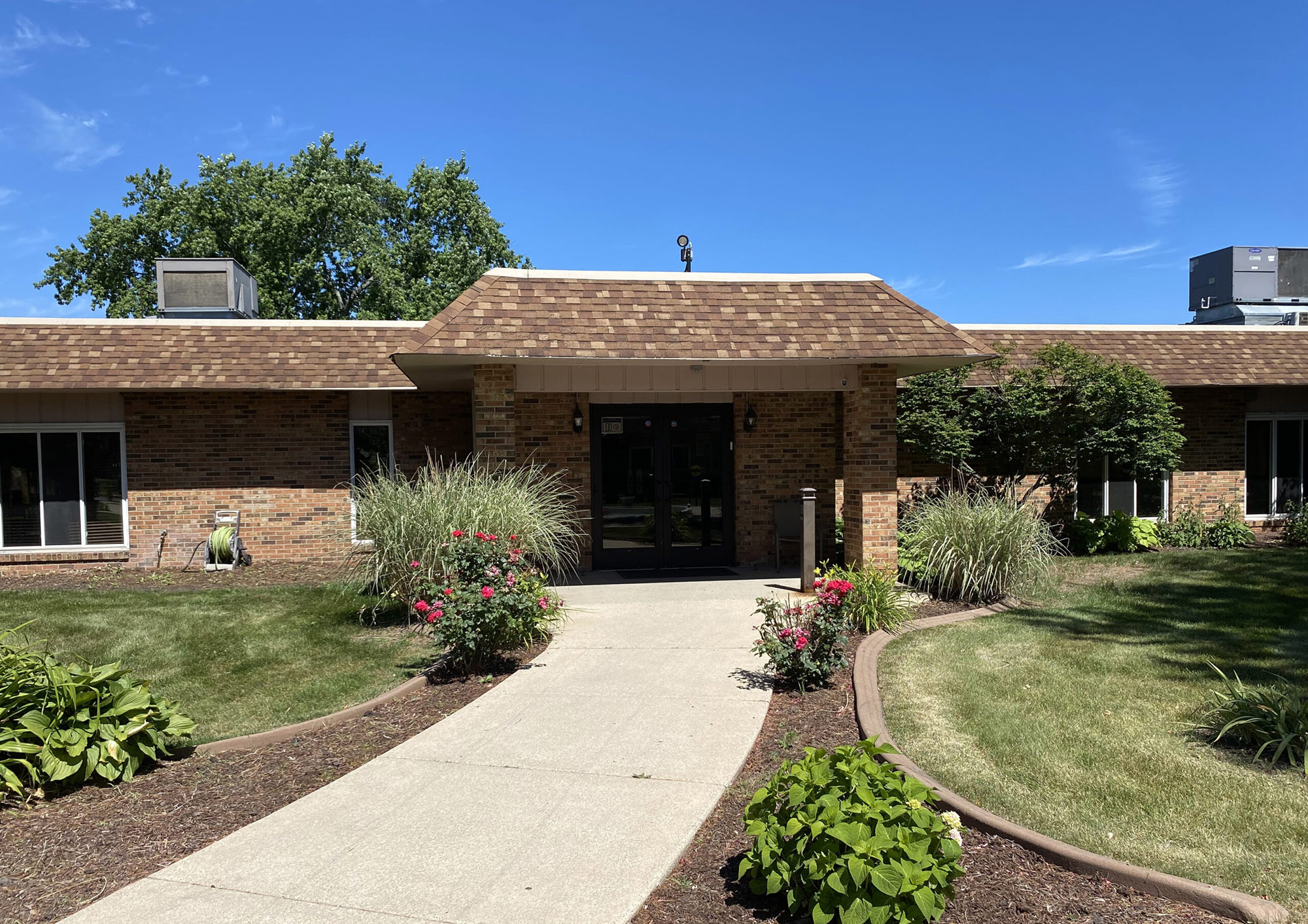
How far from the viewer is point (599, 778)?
15.9 ft

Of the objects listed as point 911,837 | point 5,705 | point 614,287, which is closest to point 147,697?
point 5,705

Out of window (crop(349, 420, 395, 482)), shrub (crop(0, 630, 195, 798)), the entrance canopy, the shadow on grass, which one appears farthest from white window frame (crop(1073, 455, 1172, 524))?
shrub (crop(0, 630, 195, 798))

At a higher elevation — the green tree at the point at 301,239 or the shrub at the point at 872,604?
the green tree at the point at 301,239

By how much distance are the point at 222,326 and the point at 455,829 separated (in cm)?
1215

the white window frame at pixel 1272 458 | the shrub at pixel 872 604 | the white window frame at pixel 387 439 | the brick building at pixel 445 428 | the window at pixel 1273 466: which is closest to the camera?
the shrub at pixel 872 604

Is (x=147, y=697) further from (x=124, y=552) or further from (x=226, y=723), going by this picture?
(x=124, y=552)

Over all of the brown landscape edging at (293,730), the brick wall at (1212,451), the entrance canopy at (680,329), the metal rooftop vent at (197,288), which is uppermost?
the metal rooftop vent at (197,288)

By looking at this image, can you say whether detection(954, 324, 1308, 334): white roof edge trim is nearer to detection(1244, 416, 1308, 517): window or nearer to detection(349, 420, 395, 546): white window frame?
detection(1244, 416, 1308, 517): window

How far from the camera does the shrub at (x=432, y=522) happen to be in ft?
26.8

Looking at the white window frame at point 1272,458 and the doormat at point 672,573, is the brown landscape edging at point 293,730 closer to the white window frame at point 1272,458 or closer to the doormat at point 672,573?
the doormat at point 672,573

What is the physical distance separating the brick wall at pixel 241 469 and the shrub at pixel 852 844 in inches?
428

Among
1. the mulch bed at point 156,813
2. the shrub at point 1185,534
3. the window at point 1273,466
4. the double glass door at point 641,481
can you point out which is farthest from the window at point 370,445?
the window at point 1273,466

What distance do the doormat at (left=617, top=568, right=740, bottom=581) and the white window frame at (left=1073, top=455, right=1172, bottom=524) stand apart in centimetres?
688

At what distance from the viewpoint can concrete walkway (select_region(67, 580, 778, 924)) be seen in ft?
11.6
